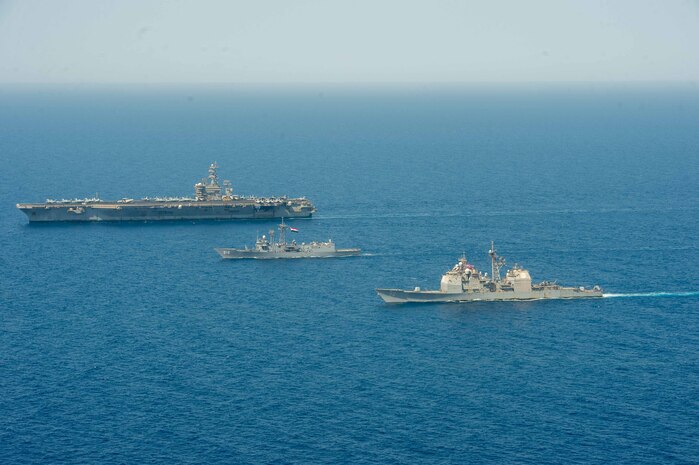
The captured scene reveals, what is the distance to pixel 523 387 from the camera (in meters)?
108

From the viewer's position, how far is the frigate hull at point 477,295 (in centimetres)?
13838

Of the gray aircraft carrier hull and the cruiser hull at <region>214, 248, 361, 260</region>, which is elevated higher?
the gray aircraft carrier hull

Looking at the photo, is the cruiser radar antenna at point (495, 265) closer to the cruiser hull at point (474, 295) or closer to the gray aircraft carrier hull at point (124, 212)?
the cruiser hull at point (474, 295)

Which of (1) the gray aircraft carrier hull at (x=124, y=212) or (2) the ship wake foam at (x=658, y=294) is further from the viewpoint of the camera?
(1) the gray aircraft carrier hull at (x=124, y=212)

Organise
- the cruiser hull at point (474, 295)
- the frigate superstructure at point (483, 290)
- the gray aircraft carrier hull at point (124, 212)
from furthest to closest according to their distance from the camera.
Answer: the gray aircraft carrier hull at point (124, 212)
the frigate superstructure at point (483, 290)
the cruiser hull at point (474, 295)

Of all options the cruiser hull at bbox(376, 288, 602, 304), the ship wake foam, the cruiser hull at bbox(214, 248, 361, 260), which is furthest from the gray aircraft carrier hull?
the ship wake foam

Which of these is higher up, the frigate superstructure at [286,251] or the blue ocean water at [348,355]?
the frigate superstructure at [286,251]

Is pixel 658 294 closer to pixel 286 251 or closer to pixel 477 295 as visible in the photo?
pixel 477 295

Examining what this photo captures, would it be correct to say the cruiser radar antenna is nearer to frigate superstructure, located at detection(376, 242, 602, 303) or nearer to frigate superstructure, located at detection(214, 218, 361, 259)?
frigate superstructure, located at detection(376, 242, 602, 303)

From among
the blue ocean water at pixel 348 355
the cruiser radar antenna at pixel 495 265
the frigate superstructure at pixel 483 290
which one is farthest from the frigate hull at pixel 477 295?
the cruiser radar antenna at pixel 495 265

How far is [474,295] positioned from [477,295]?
18.7 inches

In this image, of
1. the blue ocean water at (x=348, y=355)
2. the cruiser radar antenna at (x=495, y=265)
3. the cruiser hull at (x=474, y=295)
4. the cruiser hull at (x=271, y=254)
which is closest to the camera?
the blue ocean water at (x=348, y=355)

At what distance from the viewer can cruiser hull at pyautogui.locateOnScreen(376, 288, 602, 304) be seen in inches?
5448

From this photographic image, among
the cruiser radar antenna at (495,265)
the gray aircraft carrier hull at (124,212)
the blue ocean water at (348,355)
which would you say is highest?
the gray aircraft carrier hull at (124,212)
